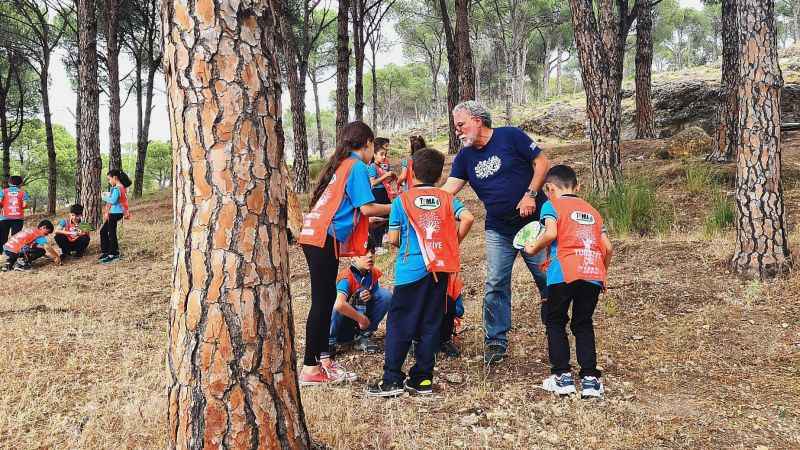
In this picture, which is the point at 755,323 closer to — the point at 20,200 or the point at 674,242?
the point at 674,242

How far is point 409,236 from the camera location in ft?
10.4

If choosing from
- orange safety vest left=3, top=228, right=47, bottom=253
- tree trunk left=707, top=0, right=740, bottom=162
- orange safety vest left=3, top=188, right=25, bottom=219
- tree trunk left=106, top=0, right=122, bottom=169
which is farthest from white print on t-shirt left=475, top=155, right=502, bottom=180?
tree trunk left=106, top=0, right=122, bottom=169

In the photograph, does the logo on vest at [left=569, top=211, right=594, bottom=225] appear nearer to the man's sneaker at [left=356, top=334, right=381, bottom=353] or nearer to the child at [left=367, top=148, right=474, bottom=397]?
the child at [left=367, top=148, right=474, bottom=397]

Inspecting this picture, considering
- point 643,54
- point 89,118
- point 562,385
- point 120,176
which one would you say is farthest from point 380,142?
point 643,54

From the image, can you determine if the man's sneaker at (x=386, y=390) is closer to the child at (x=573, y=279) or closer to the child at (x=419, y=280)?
the child at (x=419, y=280)

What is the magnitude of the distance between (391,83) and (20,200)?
41.2 metres

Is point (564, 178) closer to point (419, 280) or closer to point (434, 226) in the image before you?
point (434, 226)

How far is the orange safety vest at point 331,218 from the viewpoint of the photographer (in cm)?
320

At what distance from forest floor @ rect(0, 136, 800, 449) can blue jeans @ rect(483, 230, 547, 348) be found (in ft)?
0.84

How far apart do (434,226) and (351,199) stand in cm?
55

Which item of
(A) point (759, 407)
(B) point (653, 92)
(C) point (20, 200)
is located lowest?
(A) point (759, 407)

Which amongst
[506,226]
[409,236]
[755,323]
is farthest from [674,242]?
[409,236]

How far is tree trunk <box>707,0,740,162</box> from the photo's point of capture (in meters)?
8.77

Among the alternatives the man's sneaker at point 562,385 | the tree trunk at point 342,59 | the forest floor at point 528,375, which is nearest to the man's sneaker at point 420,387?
the forest floor at point 528,375
